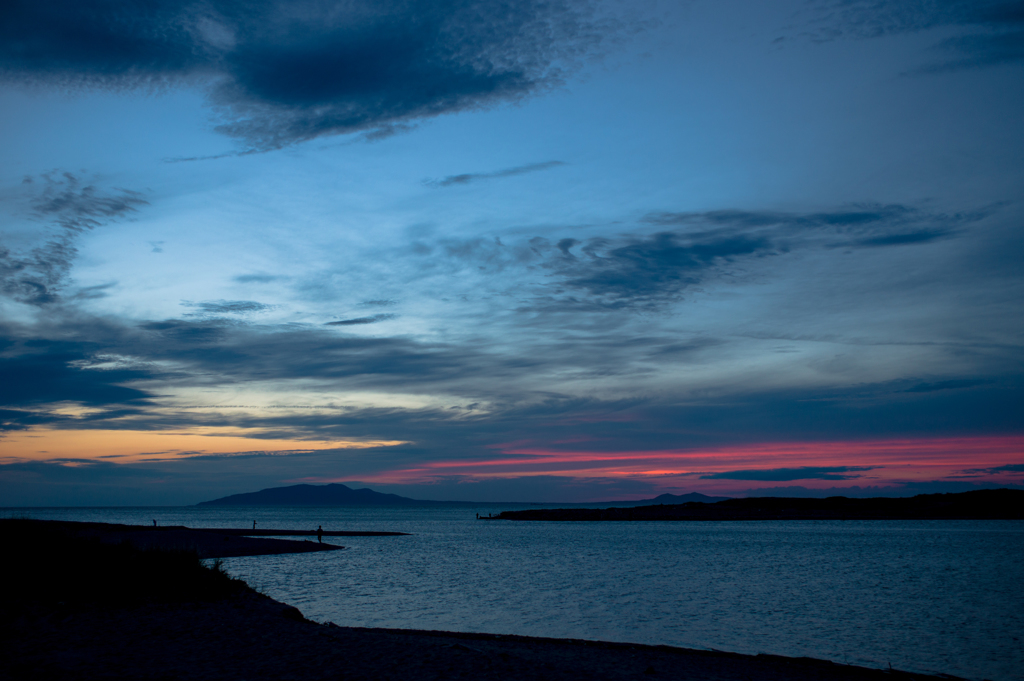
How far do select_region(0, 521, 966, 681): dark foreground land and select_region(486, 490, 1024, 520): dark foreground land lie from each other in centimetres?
14633

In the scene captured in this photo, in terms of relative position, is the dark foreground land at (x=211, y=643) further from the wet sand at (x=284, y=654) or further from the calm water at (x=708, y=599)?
the calm water at (x=708, y=599)

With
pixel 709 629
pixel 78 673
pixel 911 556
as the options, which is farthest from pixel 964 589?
pixel 78 673

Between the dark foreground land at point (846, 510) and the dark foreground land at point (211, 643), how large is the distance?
14633cm

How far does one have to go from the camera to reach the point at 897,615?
25281 mm

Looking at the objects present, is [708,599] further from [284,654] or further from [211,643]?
[211,643]

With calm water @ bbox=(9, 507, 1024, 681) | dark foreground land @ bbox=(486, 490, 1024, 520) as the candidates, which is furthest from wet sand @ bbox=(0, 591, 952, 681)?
dark foreground land @ bbox=(486, 490, 1024, 520)

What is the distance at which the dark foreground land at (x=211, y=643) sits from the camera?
501 inches

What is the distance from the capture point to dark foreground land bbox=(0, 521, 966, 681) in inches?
501

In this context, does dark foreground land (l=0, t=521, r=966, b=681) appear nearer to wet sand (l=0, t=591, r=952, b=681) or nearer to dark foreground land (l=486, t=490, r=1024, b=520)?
wet sand (l=0, t=591, r=952, b=681)

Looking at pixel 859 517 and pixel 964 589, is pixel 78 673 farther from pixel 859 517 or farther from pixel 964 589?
pixel 859 517

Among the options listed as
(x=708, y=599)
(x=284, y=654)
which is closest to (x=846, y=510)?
(x=708, y=599)

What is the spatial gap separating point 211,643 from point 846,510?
16925 cm

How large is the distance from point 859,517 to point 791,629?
140 metres

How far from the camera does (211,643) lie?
14.6m
